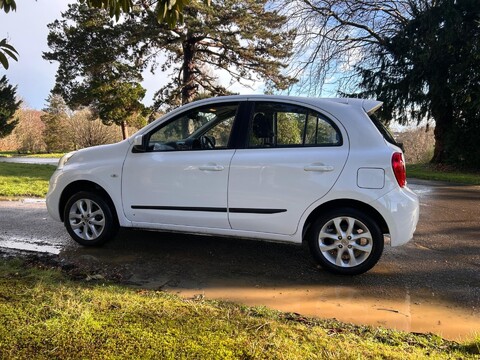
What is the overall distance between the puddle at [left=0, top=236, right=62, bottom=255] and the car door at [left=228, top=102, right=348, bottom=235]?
2338 mm

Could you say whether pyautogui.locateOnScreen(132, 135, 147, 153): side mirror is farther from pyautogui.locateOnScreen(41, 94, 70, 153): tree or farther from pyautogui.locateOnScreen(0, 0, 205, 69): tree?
pyautogui.locateOnScreen(41, 94, 70, 153): tree

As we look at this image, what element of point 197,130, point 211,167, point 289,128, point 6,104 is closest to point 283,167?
point 289,128

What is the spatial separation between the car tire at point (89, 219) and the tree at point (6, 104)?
105 ft

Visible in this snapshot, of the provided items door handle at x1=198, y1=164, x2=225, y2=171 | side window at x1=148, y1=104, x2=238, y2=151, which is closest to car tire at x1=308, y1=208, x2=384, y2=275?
door handle at x1=198, y1=164, x2=225, y2=171

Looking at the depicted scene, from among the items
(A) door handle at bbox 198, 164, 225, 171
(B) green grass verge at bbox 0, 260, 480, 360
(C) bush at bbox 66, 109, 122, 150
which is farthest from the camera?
(C) bush at bbox 66, 109, 122, 150

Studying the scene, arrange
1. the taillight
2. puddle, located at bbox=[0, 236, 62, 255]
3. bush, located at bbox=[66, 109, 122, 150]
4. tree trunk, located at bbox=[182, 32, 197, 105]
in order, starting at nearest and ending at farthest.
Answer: the taillight → puddle, located at bbox=[0, 236, 62, 255] → tree trunk, located at bbox=[182, 32, 197, 105] → bush, located at bbox=[66, 109, 122, 150]

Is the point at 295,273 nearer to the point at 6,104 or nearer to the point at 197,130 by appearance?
the point at 197,130

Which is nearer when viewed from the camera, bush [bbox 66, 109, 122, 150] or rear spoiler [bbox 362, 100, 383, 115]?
rear spoiler [bbox 362, 100, 383, 115]

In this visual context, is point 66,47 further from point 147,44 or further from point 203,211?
point 203,211

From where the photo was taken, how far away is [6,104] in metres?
31.5

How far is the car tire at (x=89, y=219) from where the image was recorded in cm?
472

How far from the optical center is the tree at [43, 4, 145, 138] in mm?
25047

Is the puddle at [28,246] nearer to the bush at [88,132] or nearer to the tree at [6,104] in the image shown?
the tree at [6,104]

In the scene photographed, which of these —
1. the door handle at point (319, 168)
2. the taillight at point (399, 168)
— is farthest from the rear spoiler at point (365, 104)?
the door handle at point (319, 168)
